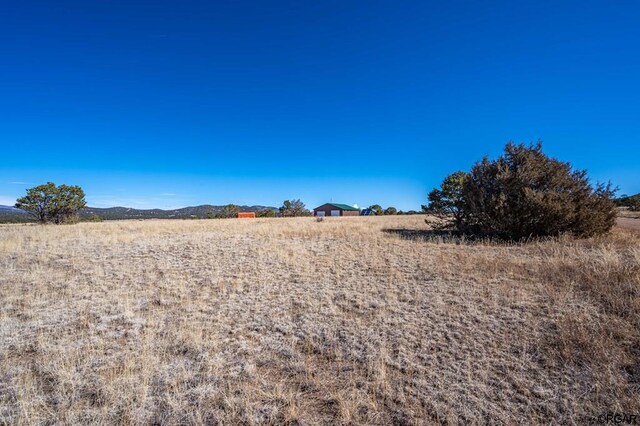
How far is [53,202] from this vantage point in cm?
2533

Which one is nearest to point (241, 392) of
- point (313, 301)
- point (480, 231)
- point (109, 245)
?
point (313, 301)

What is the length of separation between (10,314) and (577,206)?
1823 centimetres

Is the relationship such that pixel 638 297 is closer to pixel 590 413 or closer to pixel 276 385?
pixel 590 413

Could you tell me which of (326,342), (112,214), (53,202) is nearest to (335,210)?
(53,202)

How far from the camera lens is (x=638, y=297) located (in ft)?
17.6

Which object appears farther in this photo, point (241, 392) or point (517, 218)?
point (517, 218)

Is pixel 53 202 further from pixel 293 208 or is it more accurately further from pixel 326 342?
pixel 293 208

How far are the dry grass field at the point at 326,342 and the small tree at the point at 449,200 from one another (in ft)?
24.7

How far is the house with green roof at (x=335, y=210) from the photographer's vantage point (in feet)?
268

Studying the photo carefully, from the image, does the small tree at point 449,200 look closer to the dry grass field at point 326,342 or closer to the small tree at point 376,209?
the dry grass field at point 326,342

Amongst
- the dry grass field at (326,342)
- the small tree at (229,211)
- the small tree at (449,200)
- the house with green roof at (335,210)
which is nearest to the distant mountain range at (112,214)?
the small tree at (229,211)

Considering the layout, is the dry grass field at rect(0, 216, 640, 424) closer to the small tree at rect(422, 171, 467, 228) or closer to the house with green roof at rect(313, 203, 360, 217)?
the small tree at rect(422, 171, 467, 228)

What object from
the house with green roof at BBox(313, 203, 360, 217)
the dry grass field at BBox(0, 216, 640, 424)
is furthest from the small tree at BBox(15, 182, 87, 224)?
the house with green roof at BBox(313, 203, 360, 217)

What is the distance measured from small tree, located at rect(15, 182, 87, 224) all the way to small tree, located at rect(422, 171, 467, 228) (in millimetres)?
29396
